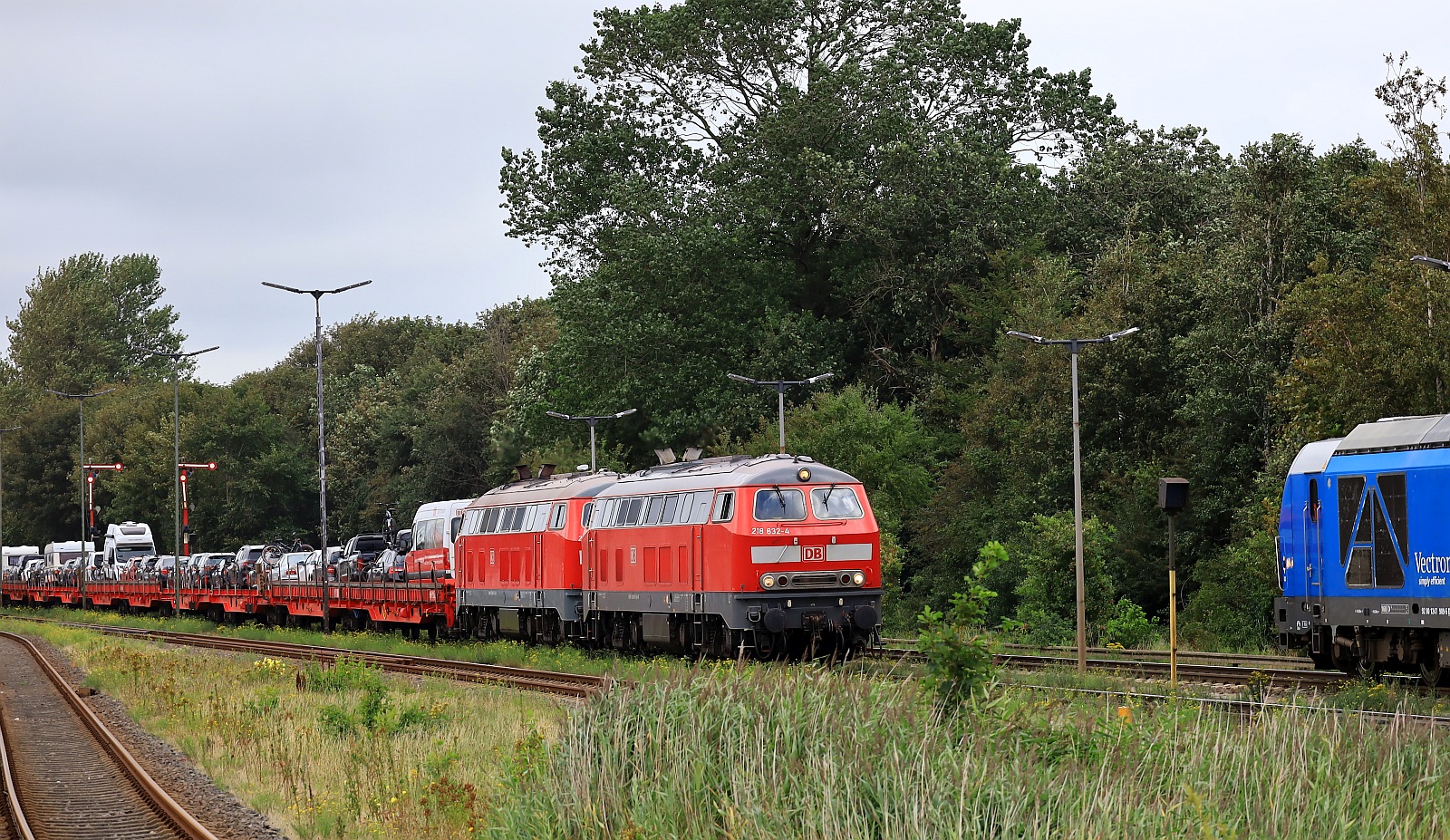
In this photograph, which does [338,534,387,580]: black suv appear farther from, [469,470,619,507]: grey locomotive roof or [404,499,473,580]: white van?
[469,470,619,507]: grey locomotive roof

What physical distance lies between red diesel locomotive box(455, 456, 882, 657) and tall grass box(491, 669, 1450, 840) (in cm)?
1257

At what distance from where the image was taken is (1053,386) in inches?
2135

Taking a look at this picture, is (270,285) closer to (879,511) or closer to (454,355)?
(879,511)

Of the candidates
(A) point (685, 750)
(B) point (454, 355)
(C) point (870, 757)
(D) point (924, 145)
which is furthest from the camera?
(B) point (454, 355)

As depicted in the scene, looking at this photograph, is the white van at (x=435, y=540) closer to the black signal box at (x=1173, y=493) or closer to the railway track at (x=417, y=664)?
the railway track at (x=417, y=664)

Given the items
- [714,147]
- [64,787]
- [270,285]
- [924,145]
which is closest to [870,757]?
[64,787]

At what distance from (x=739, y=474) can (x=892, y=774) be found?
1950 cm

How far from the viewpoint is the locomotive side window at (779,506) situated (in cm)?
2883

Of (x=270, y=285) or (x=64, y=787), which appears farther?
(x=270, y=285)

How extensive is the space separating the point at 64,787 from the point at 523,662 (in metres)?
13.9

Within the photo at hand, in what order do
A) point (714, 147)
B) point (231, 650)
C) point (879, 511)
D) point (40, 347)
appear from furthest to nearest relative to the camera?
point (40, 347), point (714, 147), point (879, 511), point (231, 650)

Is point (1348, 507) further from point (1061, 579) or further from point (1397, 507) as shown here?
point (1061, 579)

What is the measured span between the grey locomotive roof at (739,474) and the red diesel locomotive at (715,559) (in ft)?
0.12

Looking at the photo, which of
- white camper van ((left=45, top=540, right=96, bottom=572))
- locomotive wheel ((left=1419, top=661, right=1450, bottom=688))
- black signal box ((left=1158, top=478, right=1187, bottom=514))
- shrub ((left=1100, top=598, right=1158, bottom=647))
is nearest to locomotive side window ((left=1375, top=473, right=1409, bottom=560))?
locomotive wheel ((left=1419, top=661, right=1450, bottom=688))
